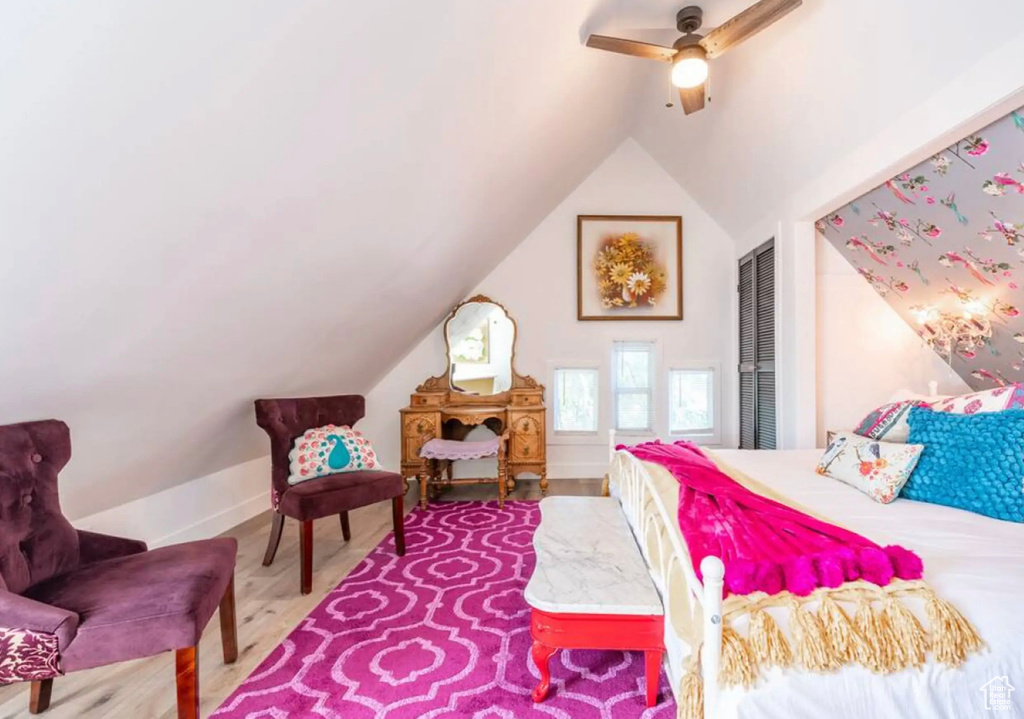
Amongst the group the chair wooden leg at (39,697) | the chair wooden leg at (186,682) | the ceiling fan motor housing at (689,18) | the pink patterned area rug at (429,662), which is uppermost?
the ceiling fan motor housing at (689,18)

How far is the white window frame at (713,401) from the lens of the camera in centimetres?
427

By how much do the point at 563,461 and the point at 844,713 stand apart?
3.33 m

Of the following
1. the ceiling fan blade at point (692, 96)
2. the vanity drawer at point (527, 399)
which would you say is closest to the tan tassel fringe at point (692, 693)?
the ceiling fan blade at point (692, 96)

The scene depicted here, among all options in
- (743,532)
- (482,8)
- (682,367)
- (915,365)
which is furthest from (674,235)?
(743,532)

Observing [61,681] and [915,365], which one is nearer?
[61,681]

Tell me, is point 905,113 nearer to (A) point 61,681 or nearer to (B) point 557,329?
(B) point 557,329

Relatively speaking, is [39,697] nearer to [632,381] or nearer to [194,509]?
[194,509]

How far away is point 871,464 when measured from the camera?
198 centimetres

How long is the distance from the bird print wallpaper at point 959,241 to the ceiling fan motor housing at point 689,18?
1264mm

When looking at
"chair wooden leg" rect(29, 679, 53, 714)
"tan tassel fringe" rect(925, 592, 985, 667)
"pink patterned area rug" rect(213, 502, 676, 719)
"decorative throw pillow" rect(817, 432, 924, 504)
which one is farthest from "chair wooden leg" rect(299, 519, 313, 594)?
"decorative throw pillow" rect(817, 432, 924, 504)

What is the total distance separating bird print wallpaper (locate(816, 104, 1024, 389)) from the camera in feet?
6.26

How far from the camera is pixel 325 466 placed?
2.62 metres

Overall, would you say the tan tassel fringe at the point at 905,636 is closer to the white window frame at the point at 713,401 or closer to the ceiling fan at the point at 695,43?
the ceiling fan at the point at 695,43

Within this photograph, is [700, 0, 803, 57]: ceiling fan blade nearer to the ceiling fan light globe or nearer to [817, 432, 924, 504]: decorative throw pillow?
the ceiling fan light globe
